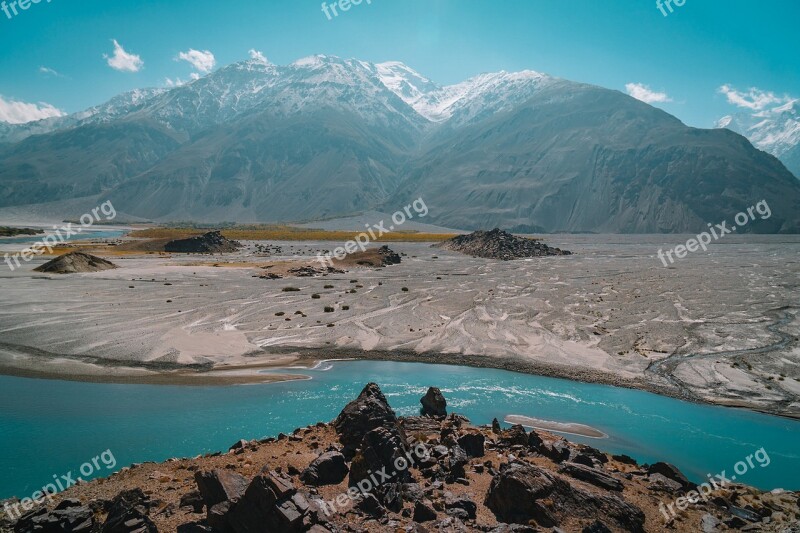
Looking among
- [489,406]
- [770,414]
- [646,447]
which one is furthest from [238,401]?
[770,414]

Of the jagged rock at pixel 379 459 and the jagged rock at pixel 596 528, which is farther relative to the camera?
the jagged rock at pixel 379 459

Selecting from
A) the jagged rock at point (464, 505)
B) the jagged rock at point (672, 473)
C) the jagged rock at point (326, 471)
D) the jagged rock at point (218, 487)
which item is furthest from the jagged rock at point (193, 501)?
the jagged rock at point (672, 473)

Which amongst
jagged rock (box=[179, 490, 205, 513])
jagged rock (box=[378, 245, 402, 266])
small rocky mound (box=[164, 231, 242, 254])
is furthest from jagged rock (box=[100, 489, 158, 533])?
small rocky mound (box=[164, 231, 242, 254])

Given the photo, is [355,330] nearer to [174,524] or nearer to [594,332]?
[594,332]

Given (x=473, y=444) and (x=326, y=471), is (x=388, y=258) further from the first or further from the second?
(x=326, y=471)

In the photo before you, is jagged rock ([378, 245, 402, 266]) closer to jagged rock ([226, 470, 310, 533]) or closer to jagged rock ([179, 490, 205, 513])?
jagged rock ([179, 490, 205, 513])

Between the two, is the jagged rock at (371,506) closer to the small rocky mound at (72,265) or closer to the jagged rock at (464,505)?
the jagged rock at (464,505)
